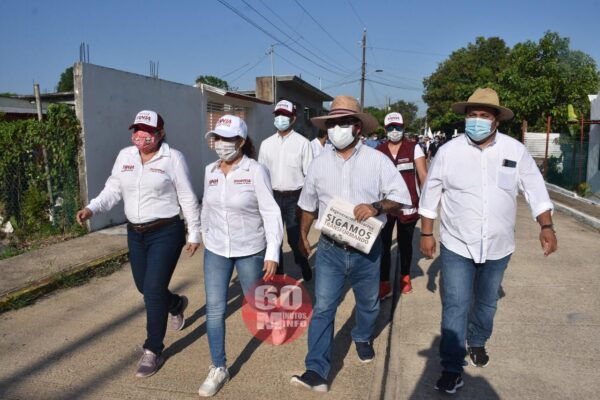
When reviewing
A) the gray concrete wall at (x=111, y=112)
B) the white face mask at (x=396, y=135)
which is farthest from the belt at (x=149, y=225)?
the gray concrete wall at (x=111, y=112)

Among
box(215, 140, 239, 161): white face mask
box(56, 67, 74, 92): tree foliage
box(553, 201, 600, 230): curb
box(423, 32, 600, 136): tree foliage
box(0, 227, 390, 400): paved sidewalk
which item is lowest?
box(0, 227, 390, 400): paved sidewalk

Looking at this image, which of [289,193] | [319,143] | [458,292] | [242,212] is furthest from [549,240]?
[319,143]

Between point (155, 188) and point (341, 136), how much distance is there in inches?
54.9

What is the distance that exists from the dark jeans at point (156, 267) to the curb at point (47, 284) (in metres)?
2.03

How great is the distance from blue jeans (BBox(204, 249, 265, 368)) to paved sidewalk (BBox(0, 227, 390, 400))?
306 millimetres

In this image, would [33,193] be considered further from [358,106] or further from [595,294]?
[595,294]

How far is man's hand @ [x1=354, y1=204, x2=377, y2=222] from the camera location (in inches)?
120

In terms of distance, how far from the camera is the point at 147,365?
341 centimetres

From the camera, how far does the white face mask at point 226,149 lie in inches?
126

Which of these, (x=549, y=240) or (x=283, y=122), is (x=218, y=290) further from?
(x=283, y=122)

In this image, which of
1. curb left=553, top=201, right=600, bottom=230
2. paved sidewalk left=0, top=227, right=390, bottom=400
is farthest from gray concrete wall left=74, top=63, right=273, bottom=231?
curb left=553, top=201, right=600, bottom=230

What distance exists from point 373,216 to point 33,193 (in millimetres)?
6125

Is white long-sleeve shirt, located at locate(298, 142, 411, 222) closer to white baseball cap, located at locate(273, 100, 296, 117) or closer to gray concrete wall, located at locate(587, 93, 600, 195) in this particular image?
white baseball cap, located at locate(273, 100, 296, 117)

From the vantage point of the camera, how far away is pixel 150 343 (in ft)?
11.3
